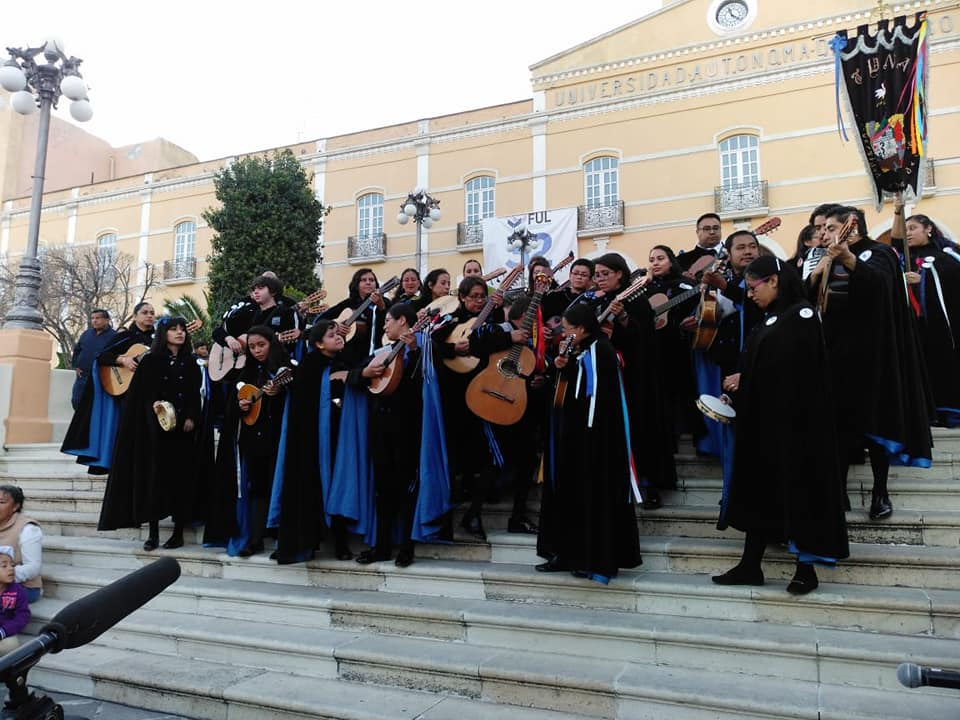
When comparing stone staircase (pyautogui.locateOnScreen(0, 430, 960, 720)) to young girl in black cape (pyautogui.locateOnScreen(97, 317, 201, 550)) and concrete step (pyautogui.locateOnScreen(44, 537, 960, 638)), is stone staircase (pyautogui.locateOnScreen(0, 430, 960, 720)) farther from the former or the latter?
young girl in black cape (pyautogui.locateOnScreen(97, 317, 201, 550))

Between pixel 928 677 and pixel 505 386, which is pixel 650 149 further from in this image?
pixel 928 677

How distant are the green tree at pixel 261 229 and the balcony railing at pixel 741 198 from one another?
40.8 feet

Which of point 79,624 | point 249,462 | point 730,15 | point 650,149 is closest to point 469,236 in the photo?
point 650,149

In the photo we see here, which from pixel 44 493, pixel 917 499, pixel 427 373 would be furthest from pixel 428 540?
pixel 44 493

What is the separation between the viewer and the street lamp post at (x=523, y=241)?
1877 centimetres

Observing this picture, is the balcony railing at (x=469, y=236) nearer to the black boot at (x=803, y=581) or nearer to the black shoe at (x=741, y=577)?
the black shoe at (x=741, y=577)

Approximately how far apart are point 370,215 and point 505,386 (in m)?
22.0

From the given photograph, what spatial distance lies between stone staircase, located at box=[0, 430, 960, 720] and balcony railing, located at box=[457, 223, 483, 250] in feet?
62.7

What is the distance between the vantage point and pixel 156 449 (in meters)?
6.30

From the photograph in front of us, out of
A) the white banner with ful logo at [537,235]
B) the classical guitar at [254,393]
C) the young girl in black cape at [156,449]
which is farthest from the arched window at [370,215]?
the classical guitar at [254,393]

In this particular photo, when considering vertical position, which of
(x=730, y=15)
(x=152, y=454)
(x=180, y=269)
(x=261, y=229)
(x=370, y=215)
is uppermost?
(x=730, y=15)

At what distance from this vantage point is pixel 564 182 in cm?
2322

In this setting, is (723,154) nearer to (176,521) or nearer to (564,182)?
(564,182)

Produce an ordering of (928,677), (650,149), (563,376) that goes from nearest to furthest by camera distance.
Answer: (928,677)
(563,376)
(650,149)
